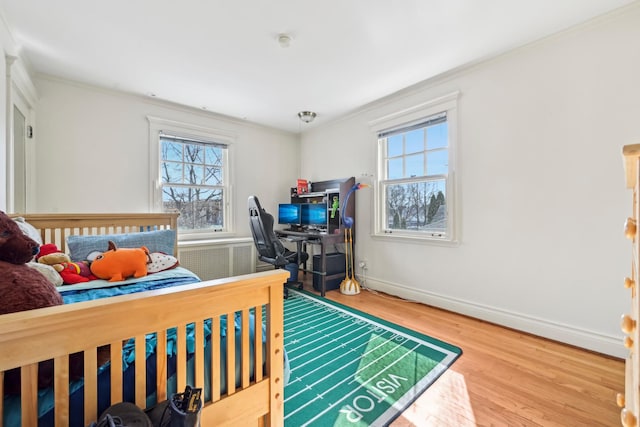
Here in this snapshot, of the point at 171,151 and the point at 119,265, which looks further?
the point at 171,151

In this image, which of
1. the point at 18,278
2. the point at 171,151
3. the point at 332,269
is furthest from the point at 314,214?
the point at 18,278

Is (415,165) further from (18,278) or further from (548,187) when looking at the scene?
(18,278)

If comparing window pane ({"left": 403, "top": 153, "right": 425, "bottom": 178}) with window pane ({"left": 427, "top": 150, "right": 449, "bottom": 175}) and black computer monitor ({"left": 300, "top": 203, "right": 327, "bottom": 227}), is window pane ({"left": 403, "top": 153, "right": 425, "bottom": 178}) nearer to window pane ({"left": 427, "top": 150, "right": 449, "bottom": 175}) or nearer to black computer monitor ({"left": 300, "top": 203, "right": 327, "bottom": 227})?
window pane ({"left": 427, "top": 150, "right": 449, "bottom": 175})

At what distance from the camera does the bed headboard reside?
238cm

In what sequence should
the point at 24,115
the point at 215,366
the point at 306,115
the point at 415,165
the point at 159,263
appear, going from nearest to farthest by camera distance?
the point at 215,366 < the point at 159,263 < the point at 24,115 < the point at 415,165 < the point at 306,115

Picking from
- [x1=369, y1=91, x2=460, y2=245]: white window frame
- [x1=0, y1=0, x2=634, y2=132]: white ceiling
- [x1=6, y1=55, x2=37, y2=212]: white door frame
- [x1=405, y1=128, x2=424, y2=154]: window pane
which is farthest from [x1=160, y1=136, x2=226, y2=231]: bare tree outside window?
[x1=405, y1=128, x2=424, y2=154]: window pane

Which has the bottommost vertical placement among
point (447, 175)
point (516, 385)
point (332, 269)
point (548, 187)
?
point (516, 385)

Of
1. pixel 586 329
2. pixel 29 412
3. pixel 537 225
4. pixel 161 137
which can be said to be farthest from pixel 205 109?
pixel 586 329

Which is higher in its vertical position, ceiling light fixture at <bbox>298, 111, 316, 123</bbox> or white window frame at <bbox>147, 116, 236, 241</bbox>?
ceiling light fixture at <bbox>298, 111, 316, 123</bbox>

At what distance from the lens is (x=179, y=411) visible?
2.20 feet

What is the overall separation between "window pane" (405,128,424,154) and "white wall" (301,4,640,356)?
33 centimetres

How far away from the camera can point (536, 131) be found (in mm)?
2207

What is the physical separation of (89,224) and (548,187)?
13.4 ft

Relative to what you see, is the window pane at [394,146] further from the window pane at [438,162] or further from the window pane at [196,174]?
the window pane at [196,174]
